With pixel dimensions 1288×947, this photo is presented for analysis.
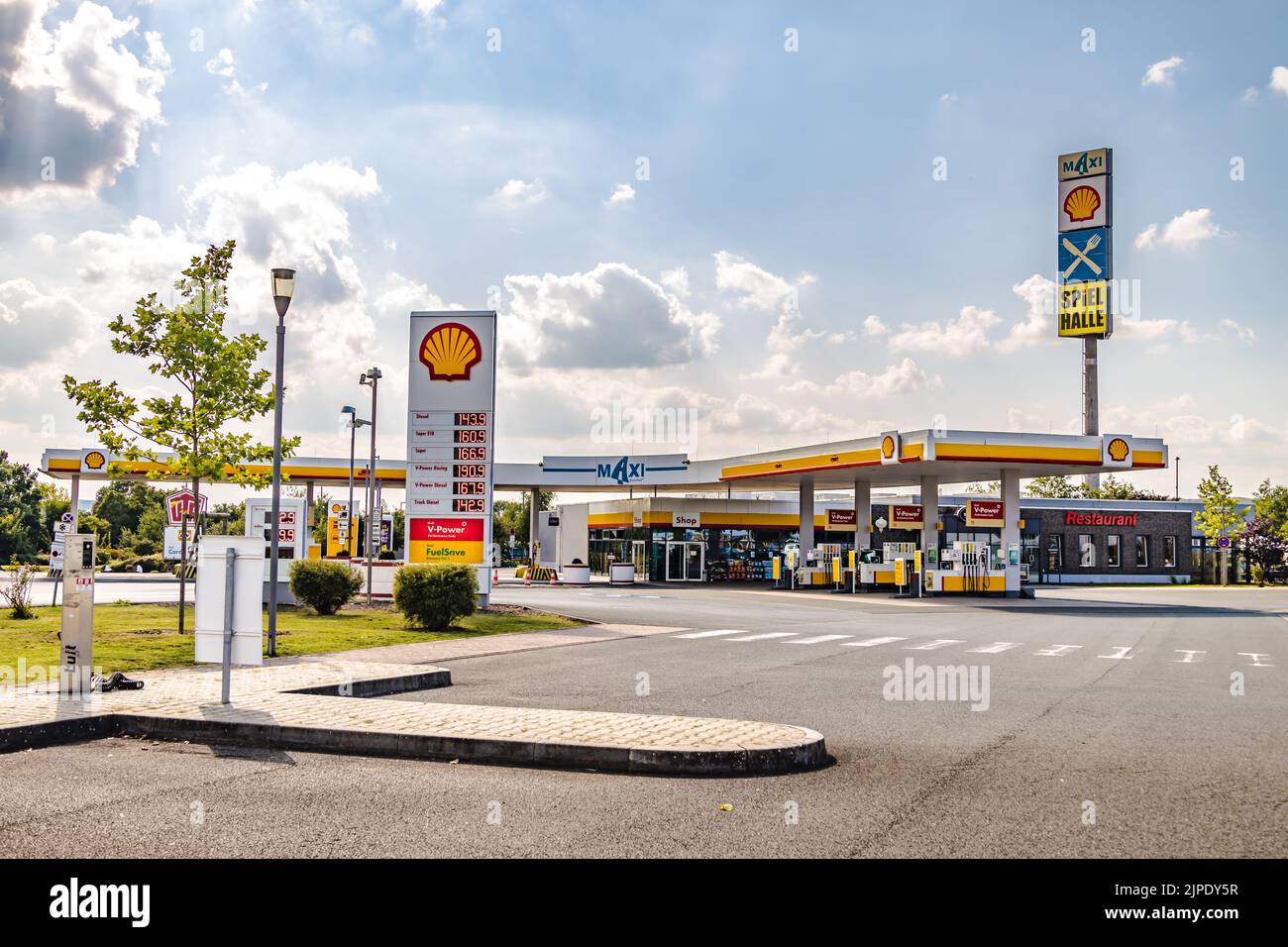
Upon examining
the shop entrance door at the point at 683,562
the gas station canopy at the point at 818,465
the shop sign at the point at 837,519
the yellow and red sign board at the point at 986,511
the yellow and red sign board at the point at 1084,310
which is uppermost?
the yellow and red sign board at the point at 1084,310

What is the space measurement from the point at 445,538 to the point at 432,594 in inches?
216

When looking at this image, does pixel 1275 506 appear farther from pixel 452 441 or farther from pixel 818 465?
pixel 452 441

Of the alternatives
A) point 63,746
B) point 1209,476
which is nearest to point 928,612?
point 63,746

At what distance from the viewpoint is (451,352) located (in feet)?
88.3

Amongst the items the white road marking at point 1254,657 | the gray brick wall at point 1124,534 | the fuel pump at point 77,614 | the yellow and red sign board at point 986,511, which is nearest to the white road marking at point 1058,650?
the white road marking at point 1254,657

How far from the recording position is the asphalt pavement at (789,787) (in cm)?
617

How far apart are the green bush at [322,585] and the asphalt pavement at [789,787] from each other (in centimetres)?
943

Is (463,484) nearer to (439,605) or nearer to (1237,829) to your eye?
(439,605)

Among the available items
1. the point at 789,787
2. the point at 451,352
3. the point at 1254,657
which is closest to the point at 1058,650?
the point at 1254,657

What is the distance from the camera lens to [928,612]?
105ft

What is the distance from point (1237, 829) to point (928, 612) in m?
26.0

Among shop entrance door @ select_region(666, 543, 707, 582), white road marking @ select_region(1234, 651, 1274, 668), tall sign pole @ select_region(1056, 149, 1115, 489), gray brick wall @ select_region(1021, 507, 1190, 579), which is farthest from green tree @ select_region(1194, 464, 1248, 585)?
white road marking @ select_region(1234, 651, 1274, 668)

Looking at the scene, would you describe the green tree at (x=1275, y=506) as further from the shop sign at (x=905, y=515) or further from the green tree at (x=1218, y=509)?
the shop sign at (x=905, y=515)

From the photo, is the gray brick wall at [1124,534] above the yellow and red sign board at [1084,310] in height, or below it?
below
